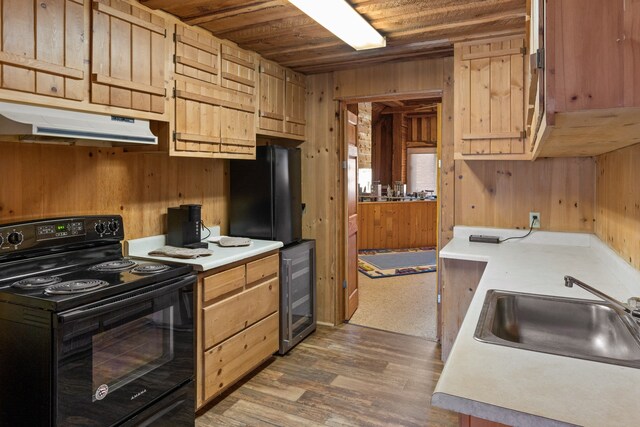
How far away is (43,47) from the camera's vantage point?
182 centimetres

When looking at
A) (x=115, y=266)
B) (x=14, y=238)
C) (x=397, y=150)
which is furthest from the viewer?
(x=397, y=150)

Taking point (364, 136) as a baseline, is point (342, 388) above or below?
below

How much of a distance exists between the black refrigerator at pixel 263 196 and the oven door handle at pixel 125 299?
110 centimetres

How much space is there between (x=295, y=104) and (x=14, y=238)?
2.42 meters

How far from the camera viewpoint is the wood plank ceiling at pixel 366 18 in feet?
7.98

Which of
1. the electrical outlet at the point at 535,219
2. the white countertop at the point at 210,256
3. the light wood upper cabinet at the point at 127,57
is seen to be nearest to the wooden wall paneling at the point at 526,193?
the electrical outlet at the point at 535,219

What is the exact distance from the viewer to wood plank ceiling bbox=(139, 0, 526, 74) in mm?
2434

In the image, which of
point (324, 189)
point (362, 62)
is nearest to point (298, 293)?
point (324, 189)

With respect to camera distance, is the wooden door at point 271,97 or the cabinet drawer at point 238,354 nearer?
the cabinet drawer at point 238,354

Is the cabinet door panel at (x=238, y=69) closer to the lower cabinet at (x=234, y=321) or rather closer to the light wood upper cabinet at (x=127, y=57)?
the light wood upper cabinet at (x=127, y=57)

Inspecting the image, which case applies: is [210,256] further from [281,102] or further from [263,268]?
[281,102]

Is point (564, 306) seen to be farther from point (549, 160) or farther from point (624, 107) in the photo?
point (549, 160)

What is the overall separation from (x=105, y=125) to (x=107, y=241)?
67 cm

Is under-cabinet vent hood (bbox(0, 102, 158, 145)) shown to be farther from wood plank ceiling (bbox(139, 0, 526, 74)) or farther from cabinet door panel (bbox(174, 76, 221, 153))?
wood plank ceiling (bbox(139, 0, 526, 74))
